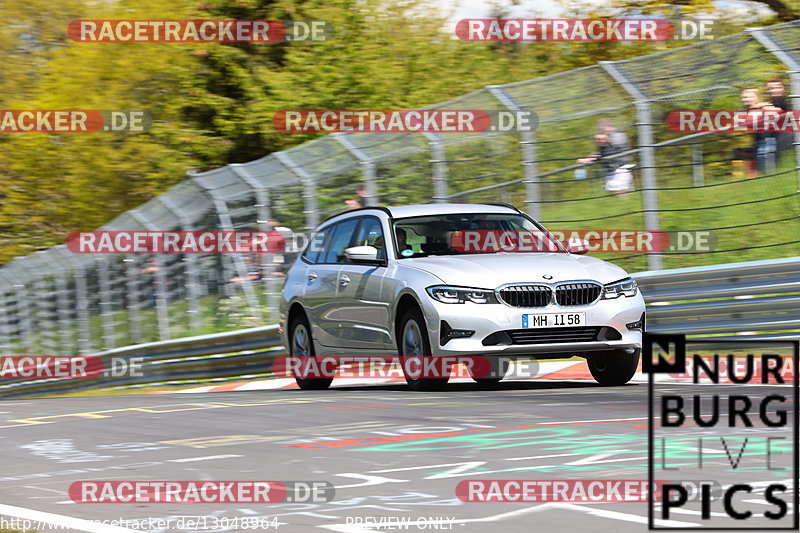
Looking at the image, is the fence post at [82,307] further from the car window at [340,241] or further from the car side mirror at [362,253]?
the car side mirror at [362,253]

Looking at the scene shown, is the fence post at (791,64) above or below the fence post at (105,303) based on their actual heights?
above

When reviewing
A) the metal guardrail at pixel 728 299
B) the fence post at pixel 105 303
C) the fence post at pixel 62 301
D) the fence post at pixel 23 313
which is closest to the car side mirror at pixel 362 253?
the metal guardrail at pixel 728 299

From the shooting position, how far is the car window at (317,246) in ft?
48.6

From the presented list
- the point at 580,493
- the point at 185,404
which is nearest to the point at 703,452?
the point at 580,493

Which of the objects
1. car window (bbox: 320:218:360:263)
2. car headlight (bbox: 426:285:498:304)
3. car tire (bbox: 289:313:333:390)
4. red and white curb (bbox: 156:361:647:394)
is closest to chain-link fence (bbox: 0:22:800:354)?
red and white curb (bbox: 156:361:647:394)

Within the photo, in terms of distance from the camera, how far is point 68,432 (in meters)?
10.8

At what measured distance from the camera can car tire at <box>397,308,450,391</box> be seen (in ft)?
39.9

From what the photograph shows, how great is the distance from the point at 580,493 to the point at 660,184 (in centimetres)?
1162

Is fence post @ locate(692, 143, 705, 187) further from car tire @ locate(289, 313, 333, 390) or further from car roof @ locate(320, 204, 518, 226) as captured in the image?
car tire @ locate(289, 313, 333, 390)

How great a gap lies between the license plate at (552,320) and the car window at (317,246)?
Result: 132 inches

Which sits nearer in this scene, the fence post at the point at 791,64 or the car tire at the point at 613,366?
the car tire at the point at 613,366

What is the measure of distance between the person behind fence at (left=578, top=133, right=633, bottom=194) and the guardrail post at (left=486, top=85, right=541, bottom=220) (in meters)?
0.68

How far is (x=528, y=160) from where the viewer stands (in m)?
16.7

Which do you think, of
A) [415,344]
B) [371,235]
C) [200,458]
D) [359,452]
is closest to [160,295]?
[371,235]
